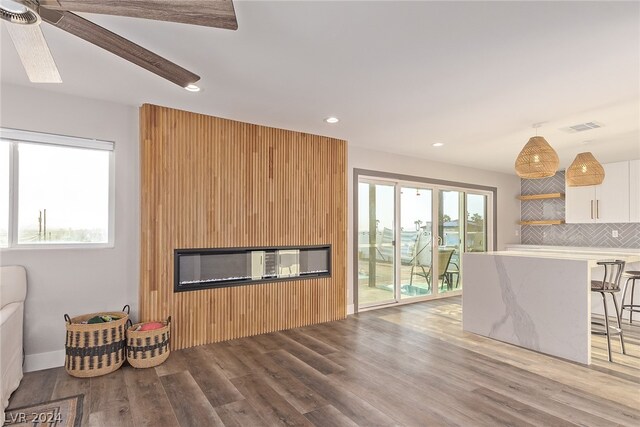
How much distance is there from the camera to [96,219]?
136 inches

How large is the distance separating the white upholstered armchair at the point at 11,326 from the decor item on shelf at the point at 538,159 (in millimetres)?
4504

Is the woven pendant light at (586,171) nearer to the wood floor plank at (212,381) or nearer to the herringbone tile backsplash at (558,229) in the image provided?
the herringbone tile backsplash at (558,229)

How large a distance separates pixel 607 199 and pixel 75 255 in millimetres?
7715

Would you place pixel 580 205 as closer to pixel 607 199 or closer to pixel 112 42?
pixel 607 199

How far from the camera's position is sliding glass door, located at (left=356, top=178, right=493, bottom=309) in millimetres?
5469

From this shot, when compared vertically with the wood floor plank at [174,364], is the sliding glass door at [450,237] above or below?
above

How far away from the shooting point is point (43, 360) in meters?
3.11

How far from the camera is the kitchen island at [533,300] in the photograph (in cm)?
333

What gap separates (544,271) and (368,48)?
111 inches

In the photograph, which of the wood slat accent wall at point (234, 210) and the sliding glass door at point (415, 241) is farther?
the sliding glass door at point (415, 241)

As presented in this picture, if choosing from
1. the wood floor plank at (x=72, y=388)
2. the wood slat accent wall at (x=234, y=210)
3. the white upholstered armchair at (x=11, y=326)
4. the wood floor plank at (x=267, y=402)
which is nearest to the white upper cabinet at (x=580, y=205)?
the wood slat accent wall at (x=234, y=210)

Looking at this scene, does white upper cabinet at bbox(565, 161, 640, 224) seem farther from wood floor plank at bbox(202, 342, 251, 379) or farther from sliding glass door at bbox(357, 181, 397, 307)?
→ wood floor plank at bbox(202, 342, 251, 379)

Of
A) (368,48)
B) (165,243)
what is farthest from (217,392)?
(368,48)

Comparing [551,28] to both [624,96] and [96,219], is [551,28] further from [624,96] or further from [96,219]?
[96,219]
